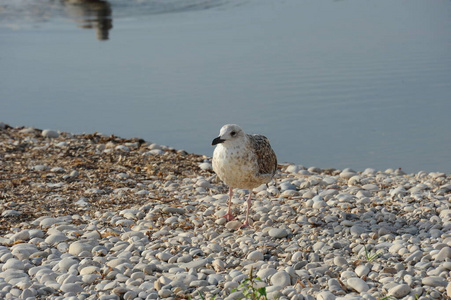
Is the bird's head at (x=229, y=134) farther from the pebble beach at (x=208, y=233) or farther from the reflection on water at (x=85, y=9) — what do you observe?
the reflection on water at (x=85, y=9)

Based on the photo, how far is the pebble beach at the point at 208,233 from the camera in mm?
5617

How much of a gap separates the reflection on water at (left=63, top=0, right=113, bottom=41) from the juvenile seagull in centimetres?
1428

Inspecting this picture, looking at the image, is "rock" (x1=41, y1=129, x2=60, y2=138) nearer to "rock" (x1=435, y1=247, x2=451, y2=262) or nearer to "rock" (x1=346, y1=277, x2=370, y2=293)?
"rock" (x1=346, y1=277, x2=370, y2=293)

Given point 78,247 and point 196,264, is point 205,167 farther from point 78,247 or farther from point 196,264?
point 196,264

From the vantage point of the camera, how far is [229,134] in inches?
275

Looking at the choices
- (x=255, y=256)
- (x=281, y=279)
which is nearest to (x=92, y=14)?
(x=255, y=256)

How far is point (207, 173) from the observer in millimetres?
9773

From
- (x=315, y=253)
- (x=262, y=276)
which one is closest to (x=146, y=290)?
(x=262, y=276)

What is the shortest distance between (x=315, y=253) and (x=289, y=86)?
313 inches

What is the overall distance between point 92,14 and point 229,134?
2105 centimetres

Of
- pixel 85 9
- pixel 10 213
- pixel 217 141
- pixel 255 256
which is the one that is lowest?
pixel 10 213

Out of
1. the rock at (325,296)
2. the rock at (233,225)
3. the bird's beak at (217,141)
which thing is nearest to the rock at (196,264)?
the rock at (233,225)

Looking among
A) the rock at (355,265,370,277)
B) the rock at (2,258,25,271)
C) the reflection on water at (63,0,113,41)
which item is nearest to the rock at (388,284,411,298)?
the rock at (355,265,370,277)

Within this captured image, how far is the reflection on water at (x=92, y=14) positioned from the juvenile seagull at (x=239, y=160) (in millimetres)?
14279
